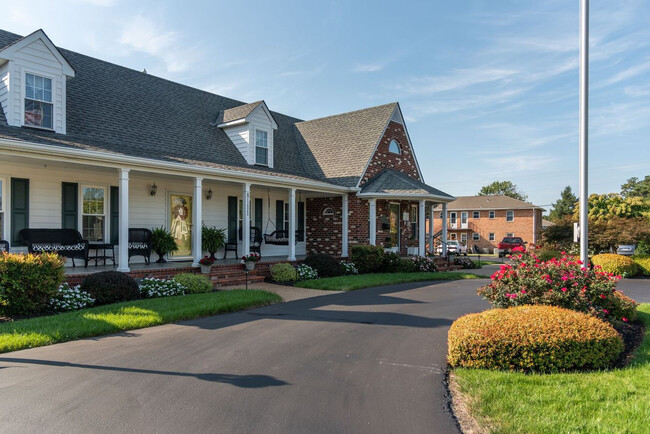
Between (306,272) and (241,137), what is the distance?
19.5ft

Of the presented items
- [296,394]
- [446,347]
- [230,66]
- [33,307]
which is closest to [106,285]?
[33,307]

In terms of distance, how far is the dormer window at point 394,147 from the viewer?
19.7m

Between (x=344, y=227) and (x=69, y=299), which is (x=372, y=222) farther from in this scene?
(x=69, y=299)

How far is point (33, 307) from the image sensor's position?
25.5 ft

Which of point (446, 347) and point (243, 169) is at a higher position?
point (243, 169)

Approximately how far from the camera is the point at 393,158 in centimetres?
1983

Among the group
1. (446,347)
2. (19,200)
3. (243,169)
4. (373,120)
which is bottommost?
(446,347)

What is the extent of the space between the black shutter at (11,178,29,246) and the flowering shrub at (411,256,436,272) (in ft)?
43.2

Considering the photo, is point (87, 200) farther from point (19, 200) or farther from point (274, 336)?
point (274, 336)

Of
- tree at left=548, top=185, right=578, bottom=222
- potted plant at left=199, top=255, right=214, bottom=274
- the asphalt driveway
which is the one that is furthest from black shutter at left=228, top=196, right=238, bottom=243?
tree at left=548, top=185, right=578, bottom=222

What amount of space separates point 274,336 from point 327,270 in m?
8.07

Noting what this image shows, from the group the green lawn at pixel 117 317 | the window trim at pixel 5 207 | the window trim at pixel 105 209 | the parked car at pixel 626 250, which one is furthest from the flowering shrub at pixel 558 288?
the parked car at pixel 626 250

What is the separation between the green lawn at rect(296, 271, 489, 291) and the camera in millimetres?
12398

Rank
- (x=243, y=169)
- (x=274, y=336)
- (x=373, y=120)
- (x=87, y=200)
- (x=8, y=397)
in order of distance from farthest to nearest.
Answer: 1. (x=373, y=120)
2. (x=243, y=169)
3. (x=87, y=200)
4. (x=274, y=336)
5. (x=8, y=397)
